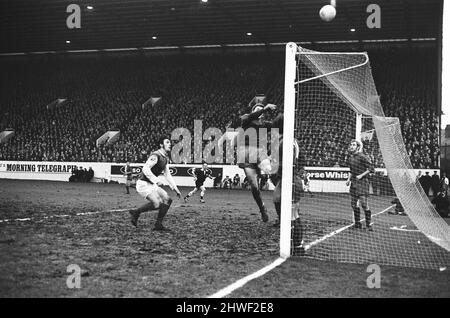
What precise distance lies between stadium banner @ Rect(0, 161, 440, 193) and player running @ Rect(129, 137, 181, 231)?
54.3ft

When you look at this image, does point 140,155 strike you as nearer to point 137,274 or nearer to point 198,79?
point 198,79

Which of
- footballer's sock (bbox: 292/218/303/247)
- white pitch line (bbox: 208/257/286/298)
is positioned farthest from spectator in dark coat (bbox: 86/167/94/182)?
white pitch line (bbox: 208/257/286/298)

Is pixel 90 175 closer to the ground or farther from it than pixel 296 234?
closer to the ground

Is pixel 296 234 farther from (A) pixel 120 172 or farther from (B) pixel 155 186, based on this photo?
(A) pixel 120 172

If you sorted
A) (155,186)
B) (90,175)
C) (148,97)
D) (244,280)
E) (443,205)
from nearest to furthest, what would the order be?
1. (244,280)
2. (155,186)
3. (443,205)
4. (90,175)
5. (148,97)

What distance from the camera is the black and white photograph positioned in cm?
559

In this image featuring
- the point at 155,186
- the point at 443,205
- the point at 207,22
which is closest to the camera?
the point at 155,186

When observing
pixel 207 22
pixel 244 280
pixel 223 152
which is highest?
pixel 207 22

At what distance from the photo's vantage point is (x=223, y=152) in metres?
29.5

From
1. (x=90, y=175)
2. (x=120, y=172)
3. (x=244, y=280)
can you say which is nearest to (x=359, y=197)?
(x=244, y=280)

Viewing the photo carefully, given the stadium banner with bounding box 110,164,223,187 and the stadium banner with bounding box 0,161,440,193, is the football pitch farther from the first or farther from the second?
the stadium banner with bounding box 110,164,223,187

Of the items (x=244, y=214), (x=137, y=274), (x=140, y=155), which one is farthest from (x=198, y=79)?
(x=137, y=274)

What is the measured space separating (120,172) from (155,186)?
22.8 metres
